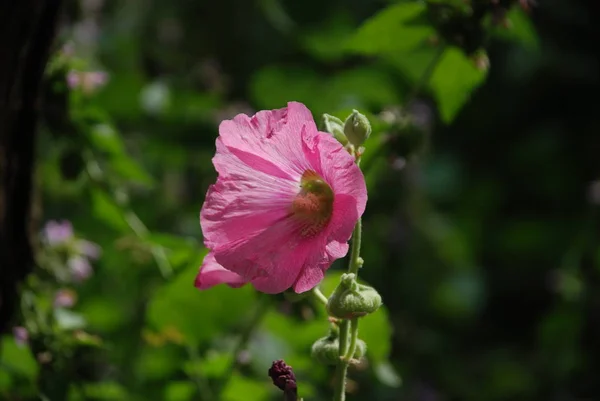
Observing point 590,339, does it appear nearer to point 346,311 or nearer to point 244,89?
point 244,89

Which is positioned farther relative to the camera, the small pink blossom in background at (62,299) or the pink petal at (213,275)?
the small pink blossom in background at (62,299)

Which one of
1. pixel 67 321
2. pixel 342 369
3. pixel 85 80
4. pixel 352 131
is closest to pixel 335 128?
pixel 352 131

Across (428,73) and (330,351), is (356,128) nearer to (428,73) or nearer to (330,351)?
(330,351)

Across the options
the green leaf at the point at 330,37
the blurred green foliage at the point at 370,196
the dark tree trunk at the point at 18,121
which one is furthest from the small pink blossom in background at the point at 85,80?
the green leaf at the point at 330,37

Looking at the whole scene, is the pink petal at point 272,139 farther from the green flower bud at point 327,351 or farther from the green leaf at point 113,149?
the green leaf at point 113,149

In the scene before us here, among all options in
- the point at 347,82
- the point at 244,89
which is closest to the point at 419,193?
the point at 244,89

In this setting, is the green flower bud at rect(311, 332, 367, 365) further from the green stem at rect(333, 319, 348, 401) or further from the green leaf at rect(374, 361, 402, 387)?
the green leaf at rect(374, 361, 402, 387)

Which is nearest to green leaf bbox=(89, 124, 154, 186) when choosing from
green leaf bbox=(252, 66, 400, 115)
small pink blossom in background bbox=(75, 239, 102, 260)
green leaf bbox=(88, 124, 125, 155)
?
green leaf bbox=(88, 124, 125, 155)
